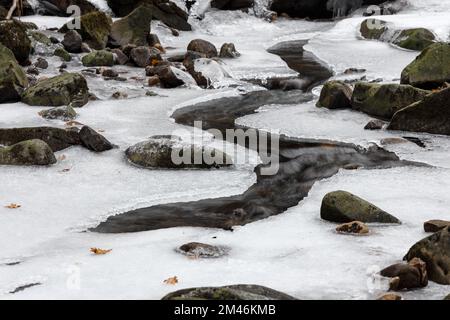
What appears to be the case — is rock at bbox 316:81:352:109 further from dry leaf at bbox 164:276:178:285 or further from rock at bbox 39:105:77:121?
dry leaf at bbox 164:276:178:285

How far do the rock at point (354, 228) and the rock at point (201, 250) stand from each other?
3.36 ft

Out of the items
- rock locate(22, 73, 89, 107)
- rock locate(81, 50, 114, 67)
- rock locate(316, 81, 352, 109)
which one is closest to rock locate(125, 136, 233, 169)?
rock locate(22, 73, 89, 107)

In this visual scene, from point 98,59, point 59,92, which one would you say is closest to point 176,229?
point 59,92

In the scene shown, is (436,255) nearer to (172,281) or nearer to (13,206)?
(172,281)

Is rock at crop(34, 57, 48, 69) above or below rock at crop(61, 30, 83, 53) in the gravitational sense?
below

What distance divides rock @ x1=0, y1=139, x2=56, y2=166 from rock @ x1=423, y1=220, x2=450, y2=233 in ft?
13.8

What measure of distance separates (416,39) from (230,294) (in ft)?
41.9

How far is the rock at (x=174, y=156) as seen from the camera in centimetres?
706

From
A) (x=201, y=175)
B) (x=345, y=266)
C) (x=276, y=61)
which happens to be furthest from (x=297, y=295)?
(x=276, y=61)

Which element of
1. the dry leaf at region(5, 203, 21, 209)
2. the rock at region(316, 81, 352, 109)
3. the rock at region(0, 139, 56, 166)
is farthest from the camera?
the rock at region(316, 81, 352, 109)

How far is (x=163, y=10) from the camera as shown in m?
19.5

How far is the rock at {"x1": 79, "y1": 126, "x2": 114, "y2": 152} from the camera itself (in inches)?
296

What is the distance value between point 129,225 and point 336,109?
215 inches

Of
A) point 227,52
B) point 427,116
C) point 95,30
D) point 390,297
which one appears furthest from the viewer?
point 227,52
